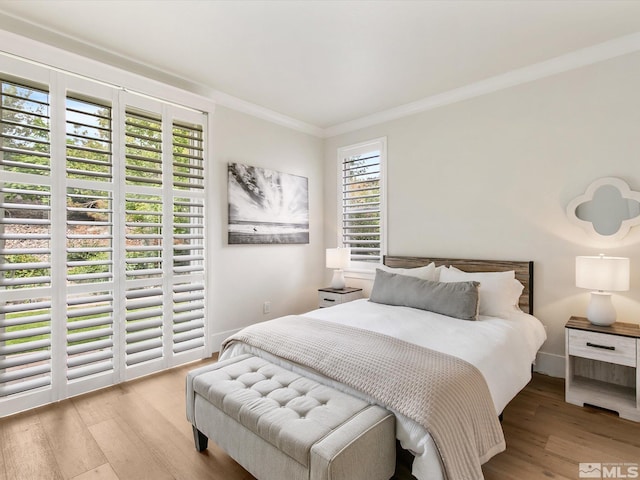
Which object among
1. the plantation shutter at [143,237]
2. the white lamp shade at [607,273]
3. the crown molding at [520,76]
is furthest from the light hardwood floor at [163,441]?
the crown molding at [520,76]

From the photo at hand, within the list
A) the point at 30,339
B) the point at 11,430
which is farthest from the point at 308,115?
the point at 11,430

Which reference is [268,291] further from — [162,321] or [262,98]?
[262,98]

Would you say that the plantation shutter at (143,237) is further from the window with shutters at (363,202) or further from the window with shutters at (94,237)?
the window with shutters at (363,202)

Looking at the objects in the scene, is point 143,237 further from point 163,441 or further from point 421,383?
point 421,383

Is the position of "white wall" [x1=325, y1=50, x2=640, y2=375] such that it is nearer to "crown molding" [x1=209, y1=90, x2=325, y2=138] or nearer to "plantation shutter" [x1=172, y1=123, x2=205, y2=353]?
"crown molding" [x1=209, y1=90, x2=325, y2=138]

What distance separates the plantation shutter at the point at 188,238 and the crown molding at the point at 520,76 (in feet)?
6.95

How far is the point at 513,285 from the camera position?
9.23 ft

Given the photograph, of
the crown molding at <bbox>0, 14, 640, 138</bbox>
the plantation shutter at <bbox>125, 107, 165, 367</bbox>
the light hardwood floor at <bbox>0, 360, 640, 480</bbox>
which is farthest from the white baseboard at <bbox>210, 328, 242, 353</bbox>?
the crown molding at <bbox>0, 14, 640, 138</bbox>

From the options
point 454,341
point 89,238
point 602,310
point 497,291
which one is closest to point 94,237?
point 89,238

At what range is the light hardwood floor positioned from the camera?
1747mm

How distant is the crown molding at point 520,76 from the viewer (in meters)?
2.55

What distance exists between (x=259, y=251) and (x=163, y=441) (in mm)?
2180

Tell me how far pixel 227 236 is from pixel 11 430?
2144 mm

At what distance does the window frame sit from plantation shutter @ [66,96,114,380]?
8.59ft
